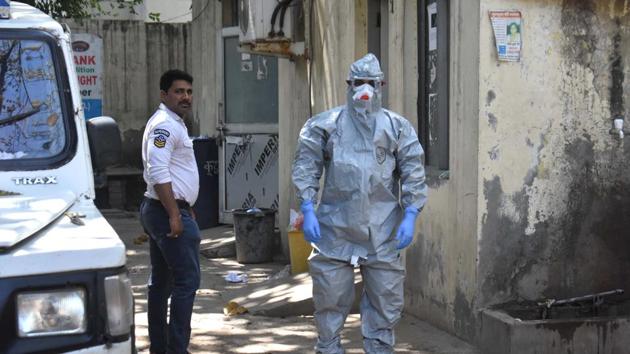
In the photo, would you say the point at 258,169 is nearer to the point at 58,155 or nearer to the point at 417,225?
the point at 417,225

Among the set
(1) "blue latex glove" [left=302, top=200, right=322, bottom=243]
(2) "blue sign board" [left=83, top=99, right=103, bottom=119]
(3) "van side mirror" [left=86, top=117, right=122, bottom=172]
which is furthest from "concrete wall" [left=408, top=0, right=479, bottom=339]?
(2) "blue sign board" [left=83, top=99, right=103, bottom=119]

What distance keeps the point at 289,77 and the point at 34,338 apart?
6928mm

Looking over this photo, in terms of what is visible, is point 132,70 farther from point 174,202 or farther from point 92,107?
point 174,202

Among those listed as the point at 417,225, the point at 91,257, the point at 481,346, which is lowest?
the point at 481,346

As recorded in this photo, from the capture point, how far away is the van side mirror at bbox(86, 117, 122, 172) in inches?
184

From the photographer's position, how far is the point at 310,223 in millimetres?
5289

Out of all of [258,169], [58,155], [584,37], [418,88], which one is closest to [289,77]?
[258,169]

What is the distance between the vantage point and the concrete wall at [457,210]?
6.27 metres

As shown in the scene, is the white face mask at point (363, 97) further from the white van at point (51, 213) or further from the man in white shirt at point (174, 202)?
the white van at point (51, 213)

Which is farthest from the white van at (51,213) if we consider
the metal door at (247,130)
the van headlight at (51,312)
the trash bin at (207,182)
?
the trash bin at (207,182)

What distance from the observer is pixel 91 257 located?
3.48 meters

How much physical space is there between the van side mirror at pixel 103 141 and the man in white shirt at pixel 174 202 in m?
0.78

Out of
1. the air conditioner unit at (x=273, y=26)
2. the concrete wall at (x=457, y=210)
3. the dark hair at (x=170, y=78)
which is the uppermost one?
the air conditioner unit at (x=273, y=26)

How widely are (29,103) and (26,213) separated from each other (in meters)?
0.94
